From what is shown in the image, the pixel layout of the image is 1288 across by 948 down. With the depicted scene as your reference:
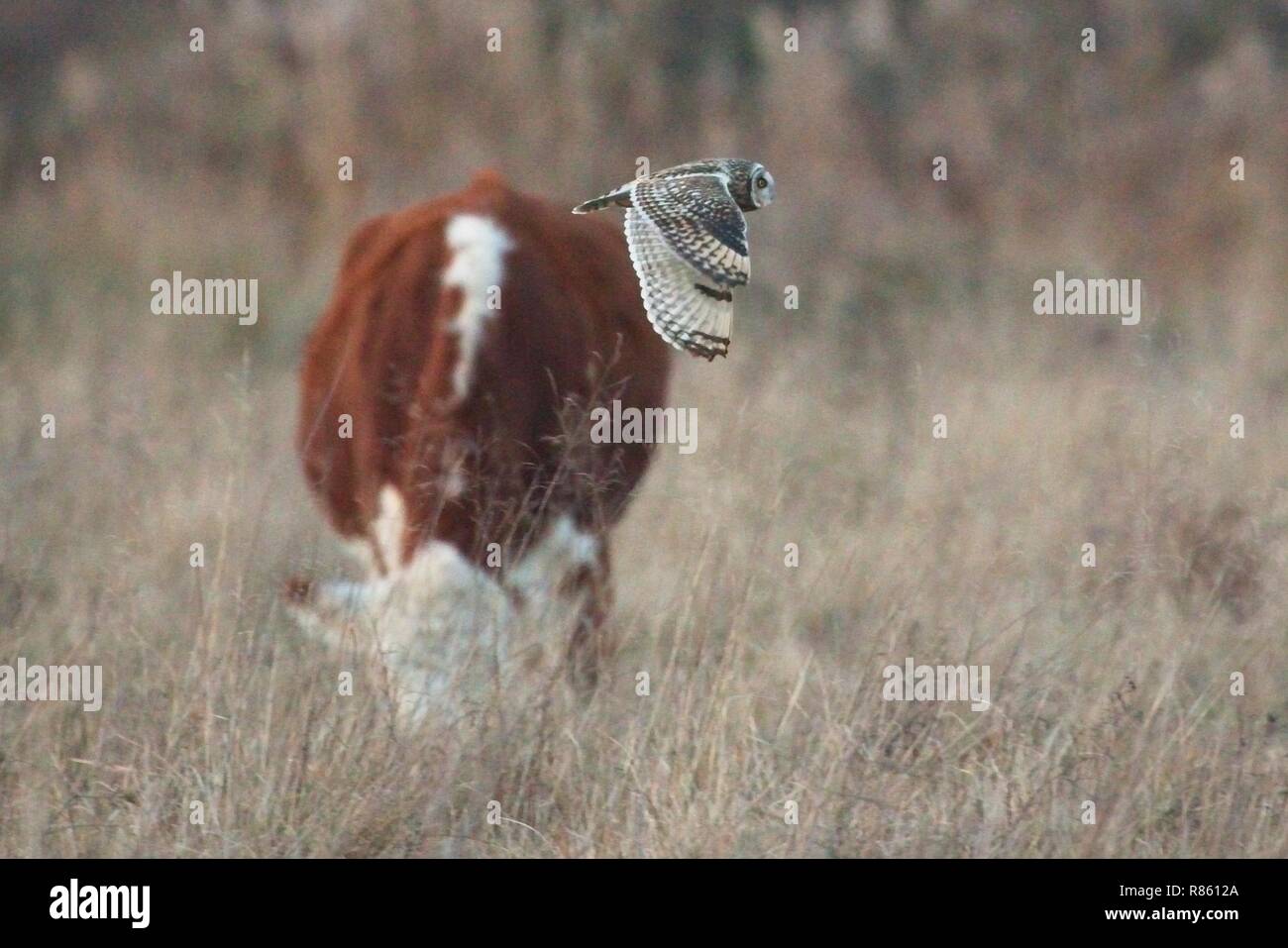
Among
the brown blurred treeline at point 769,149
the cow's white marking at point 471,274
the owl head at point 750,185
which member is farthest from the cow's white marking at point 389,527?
the brown blurred treeline at point 769,149

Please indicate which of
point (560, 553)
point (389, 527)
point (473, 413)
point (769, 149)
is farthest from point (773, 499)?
point (769, 149)

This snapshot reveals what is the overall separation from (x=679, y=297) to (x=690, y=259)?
6 cm

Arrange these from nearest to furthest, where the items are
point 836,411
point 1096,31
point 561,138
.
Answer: point 836,411, point 561,138, point 1096,31

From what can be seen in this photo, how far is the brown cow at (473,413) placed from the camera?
3703 millimetres

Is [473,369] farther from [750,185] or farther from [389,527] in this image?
[750,185]

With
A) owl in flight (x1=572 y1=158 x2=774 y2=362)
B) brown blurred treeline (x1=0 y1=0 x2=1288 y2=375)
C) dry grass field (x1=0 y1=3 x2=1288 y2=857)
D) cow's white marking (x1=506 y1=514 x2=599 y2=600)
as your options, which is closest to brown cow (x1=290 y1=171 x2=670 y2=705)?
cow's white marking (x1=506 y1=514 x2=599 y2=600)

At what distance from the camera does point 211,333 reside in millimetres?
8930

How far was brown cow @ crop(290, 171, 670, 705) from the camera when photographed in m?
3.70

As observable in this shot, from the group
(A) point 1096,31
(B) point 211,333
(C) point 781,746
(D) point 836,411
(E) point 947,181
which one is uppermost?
(A) point 1096,31

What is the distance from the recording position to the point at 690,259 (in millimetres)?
2600

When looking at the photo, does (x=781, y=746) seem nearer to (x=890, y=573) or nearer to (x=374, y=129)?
(x=890, y=573)

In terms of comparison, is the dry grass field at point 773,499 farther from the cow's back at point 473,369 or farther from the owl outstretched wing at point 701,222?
the owl outstretched wing at point 701,222

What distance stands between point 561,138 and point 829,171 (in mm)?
1695

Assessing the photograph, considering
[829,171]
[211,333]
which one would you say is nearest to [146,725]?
[211,333]
